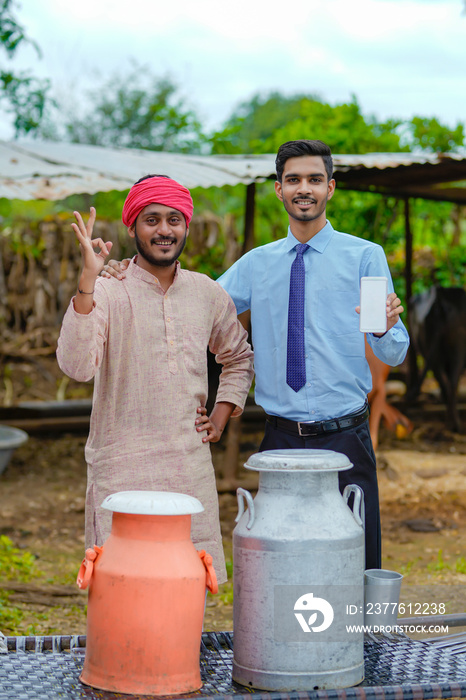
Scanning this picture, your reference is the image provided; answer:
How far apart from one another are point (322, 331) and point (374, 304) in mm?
477

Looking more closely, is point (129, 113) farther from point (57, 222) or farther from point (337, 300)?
point (337, 300)

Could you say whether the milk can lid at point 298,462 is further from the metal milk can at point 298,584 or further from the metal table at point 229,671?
→ the metal table at point 229,671

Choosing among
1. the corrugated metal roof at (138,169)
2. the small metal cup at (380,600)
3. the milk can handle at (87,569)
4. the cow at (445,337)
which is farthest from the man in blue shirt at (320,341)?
the cow at (445,337)

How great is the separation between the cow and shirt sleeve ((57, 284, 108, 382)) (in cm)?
719

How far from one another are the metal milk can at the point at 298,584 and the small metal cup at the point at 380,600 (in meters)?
0.27

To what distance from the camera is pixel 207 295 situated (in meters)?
2.79

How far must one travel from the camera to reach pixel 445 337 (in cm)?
916

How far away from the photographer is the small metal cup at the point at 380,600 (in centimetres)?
241

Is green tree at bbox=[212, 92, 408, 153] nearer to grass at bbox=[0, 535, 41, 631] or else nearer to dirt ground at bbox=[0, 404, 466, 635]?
dirt ground at bbox=[0, 404, 466, 635]

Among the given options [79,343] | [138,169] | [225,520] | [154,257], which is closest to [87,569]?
[79,343]

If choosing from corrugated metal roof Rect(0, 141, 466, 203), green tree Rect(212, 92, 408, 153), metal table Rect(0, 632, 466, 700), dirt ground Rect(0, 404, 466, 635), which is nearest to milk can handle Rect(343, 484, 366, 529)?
metal table Rect(0, 632, 466, 700)

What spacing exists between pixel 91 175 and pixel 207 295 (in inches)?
138

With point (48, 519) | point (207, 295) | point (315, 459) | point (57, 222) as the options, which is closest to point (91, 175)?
point (48, 519)

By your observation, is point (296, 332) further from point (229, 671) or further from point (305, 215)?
point (229, 671)
